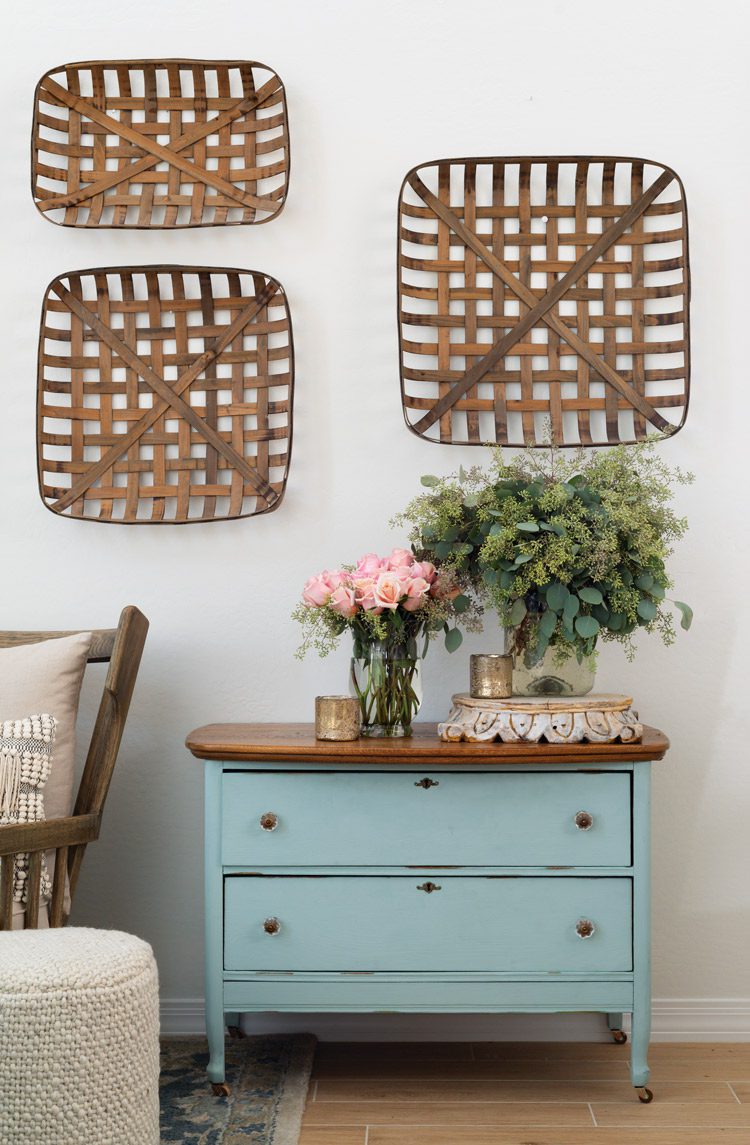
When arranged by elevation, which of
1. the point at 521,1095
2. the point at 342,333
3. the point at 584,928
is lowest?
the point at 521,1095

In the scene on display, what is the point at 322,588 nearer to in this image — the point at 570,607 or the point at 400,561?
the point at 400,561

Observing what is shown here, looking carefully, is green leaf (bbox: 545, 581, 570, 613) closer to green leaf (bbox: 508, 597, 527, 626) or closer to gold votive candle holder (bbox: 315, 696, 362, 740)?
green leaf (bbox: 508, 597, 527, 626)

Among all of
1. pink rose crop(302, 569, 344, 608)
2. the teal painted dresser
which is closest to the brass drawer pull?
the teal painted dresser

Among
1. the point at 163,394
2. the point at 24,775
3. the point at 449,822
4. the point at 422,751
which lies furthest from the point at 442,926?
the point at 163,394

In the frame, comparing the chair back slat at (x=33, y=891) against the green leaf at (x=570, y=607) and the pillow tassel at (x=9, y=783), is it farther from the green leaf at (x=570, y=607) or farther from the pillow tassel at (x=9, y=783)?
the green leaf at (x=570, y=607)

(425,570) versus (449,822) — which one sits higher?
(425,570)

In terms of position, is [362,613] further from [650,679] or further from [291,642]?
[650,679]

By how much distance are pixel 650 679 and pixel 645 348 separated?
2.40 feet

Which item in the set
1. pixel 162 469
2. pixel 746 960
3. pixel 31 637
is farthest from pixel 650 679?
pixel 31 637

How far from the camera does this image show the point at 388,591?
1937 mm

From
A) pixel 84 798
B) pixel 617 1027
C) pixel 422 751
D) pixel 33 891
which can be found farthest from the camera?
pixel 617 1027

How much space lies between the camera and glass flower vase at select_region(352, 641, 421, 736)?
80.1 inches

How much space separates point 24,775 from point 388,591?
2.36ft

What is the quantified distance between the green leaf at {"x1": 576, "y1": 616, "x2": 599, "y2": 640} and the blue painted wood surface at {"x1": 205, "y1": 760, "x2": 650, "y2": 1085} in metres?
0.24
